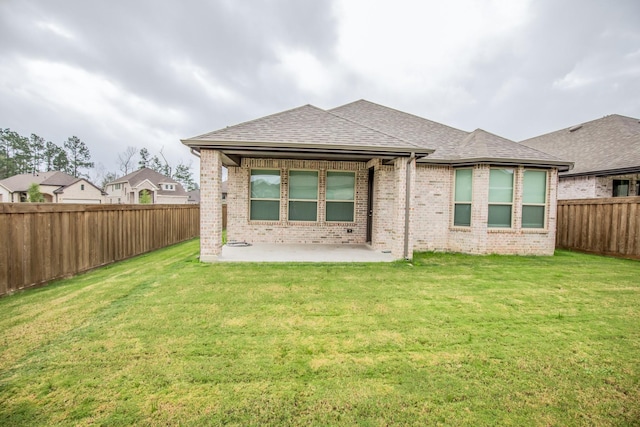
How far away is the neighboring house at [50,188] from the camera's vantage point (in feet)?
120

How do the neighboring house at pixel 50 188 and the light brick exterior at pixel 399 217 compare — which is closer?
the light brick exterior at pixel 399 217

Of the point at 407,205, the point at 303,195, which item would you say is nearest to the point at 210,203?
the point at 303,195

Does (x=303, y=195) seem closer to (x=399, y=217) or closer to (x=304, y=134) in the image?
(x=304, y=134)

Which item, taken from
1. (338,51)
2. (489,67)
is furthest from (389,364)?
(489,67)

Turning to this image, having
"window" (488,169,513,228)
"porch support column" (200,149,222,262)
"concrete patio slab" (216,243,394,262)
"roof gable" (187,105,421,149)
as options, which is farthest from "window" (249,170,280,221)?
"window" (488,169,513,228)

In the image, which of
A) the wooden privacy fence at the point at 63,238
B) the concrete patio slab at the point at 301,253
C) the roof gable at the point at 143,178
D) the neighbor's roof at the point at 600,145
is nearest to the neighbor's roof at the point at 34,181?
the roof gable at the point at 143,178

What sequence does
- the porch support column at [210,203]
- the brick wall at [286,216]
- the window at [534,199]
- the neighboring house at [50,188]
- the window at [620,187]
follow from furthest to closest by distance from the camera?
the neighboring house at [50,188], the window at [620,187], the brick wall at [286,216], the window at [534,199], the porch support column at [210,203]

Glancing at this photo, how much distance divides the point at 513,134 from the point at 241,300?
114 ft

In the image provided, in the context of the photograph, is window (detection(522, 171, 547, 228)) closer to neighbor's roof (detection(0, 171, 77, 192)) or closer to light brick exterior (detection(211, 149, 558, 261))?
light brick exterior (detection(211, 149, 558, 261))

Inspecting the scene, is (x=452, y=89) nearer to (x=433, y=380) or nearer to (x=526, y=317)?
(x=526, y=317)

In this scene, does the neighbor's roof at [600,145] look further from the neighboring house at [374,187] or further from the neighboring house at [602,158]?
the neighboring house at [374,187]

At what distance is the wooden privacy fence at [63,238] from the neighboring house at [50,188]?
38.7 m

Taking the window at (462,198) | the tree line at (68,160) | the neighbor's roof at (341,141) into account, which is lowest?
the window at (462,198)

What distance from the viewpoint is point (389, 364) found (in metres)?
2.82
